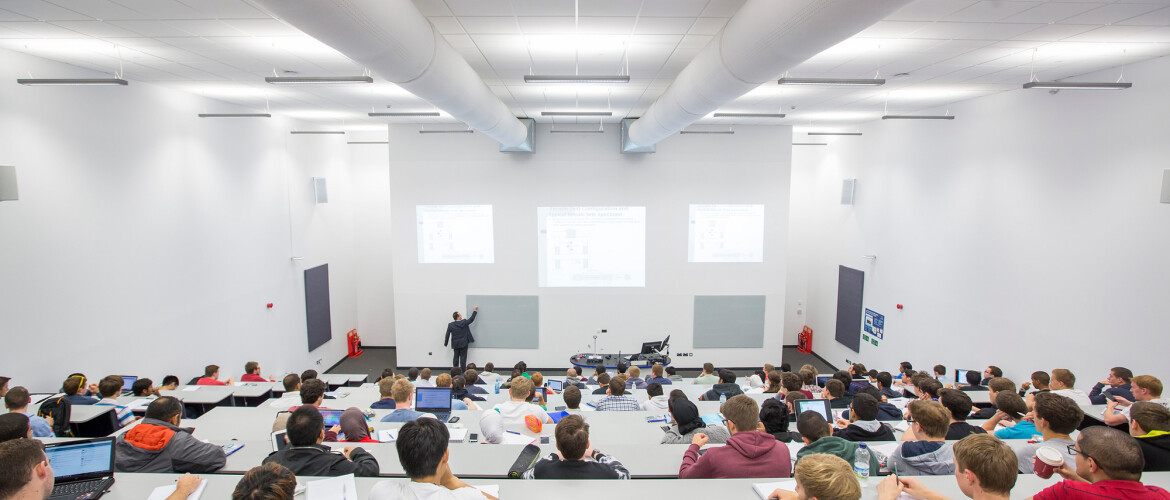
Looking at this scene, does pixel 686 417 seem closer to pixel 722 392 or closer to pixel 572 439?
pixel 572 439

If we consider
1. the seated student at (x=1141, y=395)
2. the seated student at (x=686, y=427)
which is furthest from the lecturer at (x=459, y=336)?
the seated student at (x=1141, y=395)

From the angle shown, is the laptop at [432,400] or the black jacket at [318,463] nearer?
the black jacket at [318,463]

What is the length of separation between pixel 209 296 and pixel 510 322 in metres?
4.63

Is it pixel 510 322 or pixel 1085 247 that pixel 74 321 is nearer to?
pixel 510 322

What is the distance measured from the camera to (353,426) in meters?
3.33

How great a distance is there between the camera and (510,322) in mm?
9203

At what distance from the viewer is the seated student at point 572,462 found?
2.31 meters

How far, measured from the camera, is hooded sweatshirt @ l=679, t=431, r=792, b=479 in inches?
93.6

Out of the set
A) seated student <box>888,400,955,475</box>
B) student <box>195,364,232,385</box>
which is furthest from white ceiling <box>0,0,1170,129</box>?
student <box>195,364,232,385</box>

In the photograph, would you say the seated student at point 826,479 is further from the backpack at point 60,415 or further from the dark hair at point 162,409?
the backpack at point 60,415

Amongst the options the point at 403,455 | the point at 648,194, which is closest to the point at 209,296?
the point at 403,455

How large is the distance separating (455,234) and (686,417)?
21.9 feet

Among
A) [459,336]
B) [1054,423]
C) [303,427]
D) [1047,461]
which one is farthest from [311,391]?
[459,336]

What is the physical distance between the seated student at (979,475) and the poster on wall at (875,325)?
7361mm
